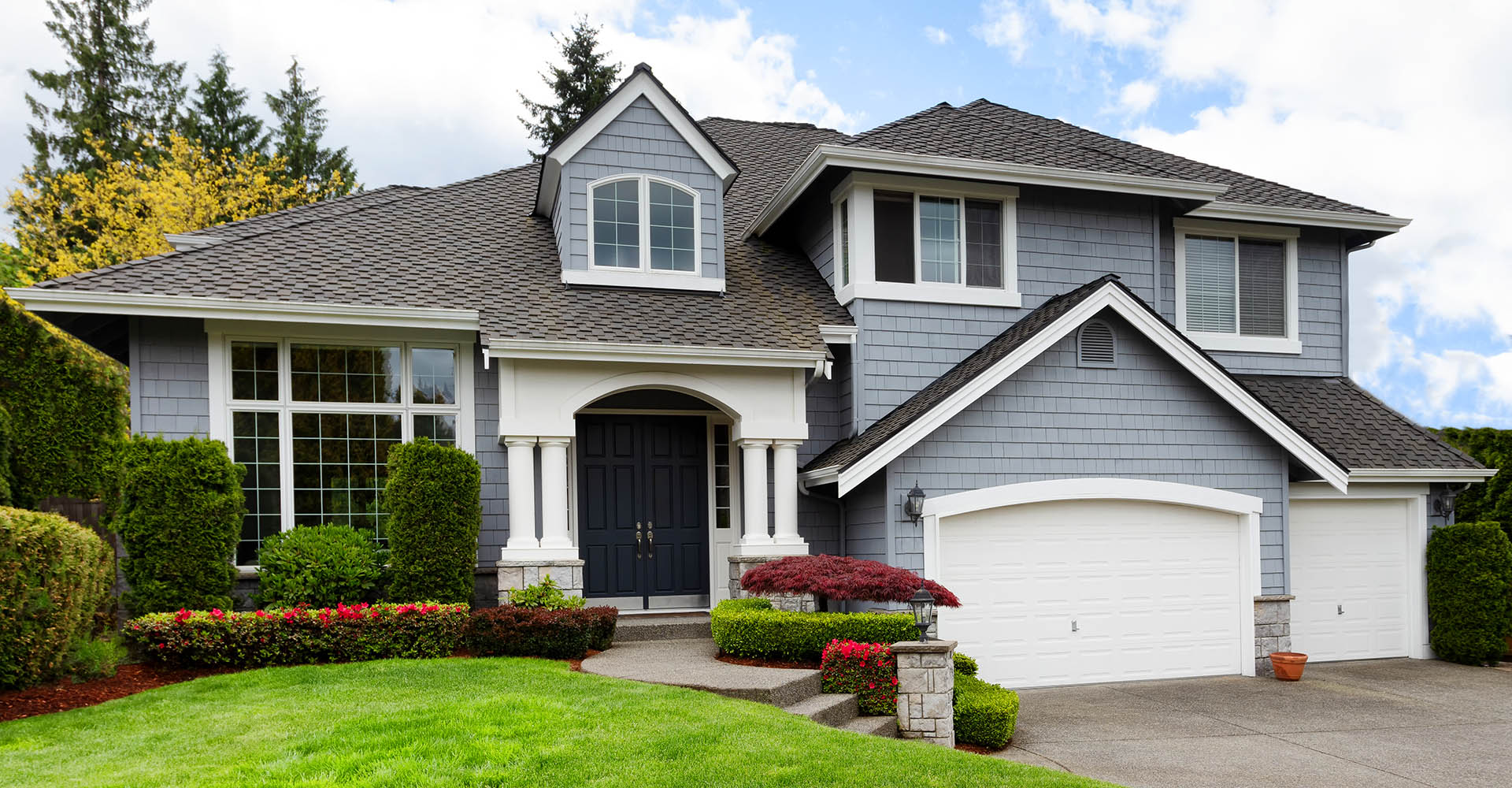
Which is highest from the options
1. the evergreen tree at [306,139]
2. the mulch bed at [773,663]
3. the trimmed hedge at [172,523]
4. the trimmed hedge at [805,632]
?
Answer: the evergreen tree at [306,139]

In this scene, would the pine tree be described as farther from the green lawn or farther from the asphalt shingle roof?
the asphalt shingle roof

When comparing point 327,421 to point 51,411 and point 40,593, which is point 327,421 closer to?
point 40,593

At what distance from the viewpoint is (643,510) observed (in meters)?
12.1

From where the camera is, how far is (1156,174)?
12469 millimetres

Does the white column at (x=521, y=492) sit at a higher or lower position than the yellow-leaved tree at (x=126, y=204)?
lower

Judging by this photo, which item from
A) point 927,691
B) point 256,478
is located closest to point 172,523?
point 256,478

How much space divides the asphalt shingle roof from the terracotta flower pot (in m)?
2.60

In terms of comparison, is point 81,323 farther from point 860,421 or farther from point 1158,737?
point 1158,737

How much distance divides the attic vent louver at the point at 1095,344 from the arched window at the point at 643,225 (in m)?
4.59

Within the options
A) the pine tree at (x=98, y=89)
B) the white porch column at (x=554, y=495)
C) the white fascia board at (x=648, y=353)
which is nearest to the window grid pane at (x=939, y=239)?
the white fascia board at (x=648, y=353)

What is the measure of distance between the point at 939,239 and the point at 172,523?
876 centimetres

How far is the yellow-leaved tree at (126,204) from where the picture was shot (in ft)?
77.5

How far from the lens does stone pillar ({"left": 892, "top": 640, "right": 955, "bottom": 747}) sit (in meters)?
7.77

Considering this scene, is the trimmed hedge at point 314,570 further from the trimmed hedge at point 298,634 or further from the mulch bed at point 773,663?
the mulch bed at point 773,663
